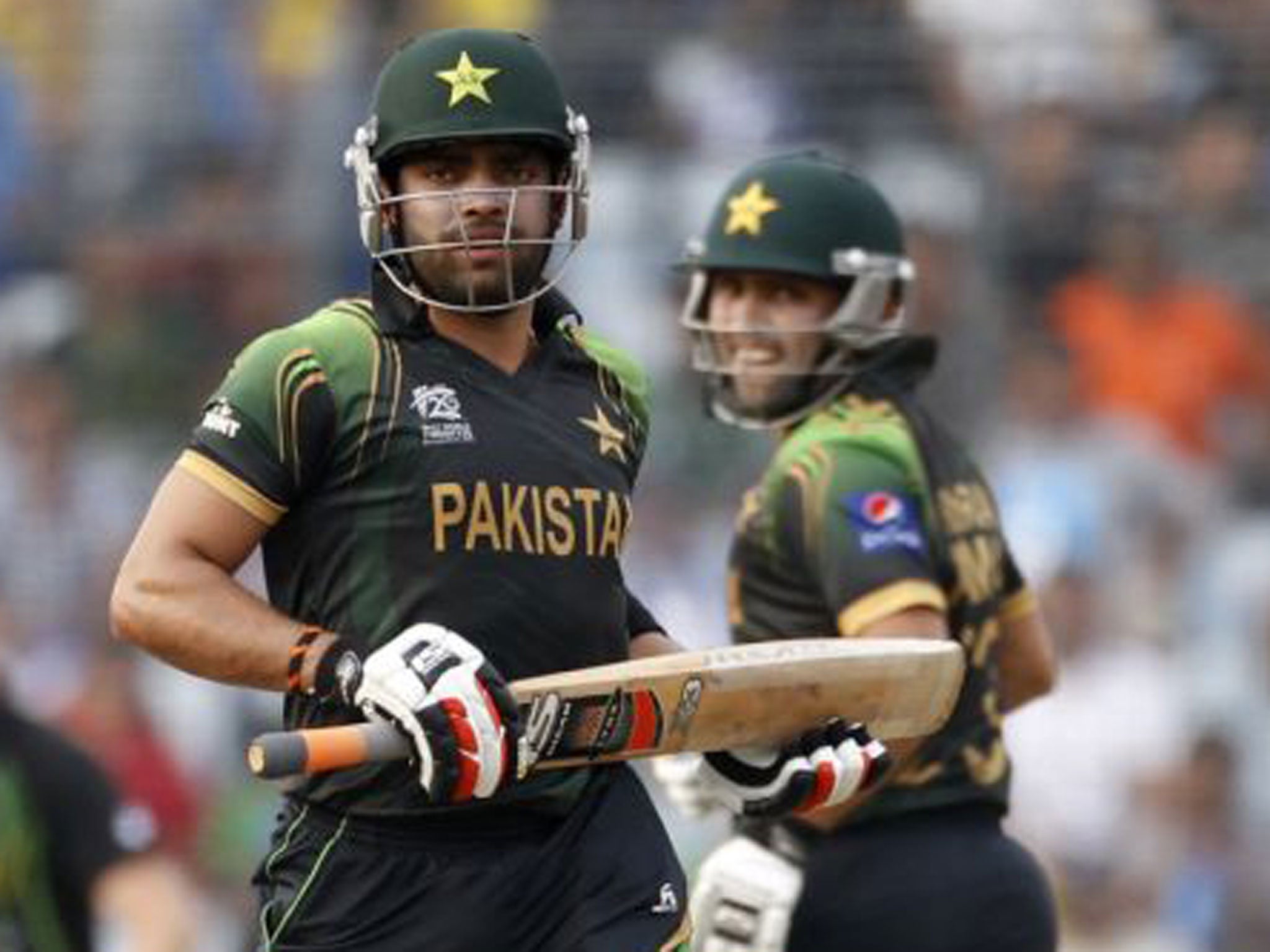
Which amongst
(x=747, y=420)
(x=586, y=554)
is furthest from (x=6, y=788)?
(x=586, y=554)

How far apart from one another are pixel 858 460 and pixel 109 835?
1744mm

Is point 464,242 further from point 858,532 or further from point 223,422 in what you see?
point 858,532

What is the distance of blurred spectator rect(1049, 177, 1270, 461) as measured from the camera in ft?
32.0

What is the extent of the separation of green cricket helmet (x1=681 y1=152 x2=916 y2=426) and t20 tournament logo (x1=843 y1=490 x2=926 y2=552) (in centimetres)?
42

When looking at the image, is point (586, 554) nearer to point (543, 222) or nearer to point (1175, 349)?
point (543, 222)

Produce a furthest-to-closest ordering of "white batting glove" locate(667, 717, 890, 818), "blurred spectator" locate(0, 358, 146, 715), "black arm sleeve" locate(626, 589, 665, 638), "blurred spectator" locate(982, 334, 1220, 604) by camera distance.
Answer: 1. "blurred spectator" locate(0, 358, 146, 715)
2. "blurred spectator" locate(982, 334, 1220, 604)
3. "black arm sleeve" locate(626, 589, 665, 638)
4. "white batting glove" locate(667, 717, 890, 818)

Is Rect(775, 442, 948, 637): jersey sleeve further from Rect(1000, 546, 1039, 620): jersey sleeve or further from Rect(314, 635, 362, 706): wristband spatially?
Rect(314, 635, 362, 706): wristband

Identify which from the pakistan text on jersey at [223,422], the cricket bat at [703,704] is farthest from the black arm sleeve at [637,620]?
the pakistan text on jersey at [223,422]

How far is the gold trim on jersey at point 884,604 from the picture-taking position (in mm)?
5508

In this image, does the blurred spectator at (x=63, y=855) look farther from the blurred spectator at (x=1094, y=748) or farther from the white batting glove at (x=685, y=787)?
the blurred spectator at (x=1094, y=748)

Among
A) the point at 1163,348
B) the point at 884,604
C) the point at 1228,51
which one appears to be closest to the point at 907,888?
the point at 884,604

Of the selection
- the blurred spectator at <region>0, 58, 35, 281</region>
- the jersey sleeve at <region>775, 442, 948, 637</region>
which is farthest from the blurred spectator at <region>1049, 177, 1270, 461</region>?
the jersey sleeve at <region>775, 442, 948, 637</region>

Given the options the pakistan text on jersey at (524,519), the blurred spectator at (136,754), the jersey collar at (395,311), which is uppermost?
the jersey collar at (395,311)

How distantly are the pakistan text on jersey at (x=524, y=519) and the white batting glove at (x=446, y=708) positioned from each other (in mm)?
355
